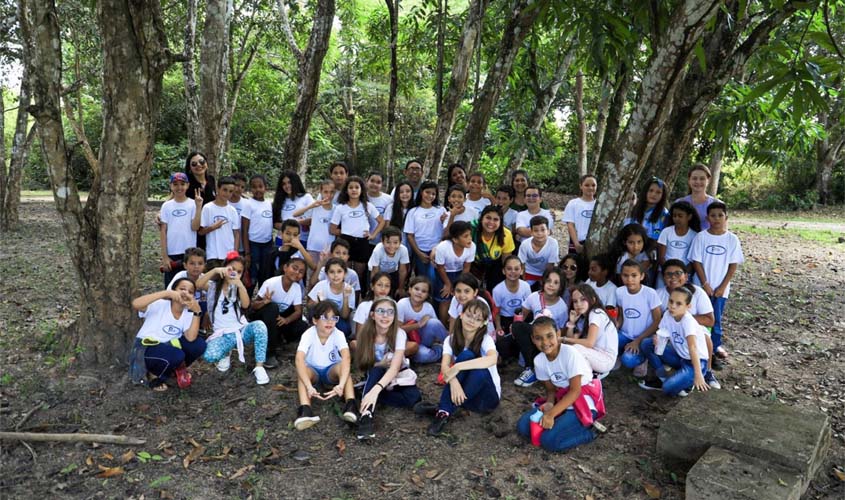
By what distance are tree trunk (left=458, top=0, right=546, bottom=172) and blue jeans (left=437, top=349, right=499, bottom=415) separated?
12.3 ft

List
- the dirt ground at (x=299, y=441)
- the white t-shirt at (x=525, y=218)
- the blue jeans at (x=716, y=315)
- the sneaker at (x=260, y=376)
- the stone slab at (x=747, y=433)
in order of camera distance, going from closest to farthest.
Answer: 1. the stone slab at (x=747, y=433)
2. the dirt ground at (x=299, y=441)
3. the sneaker at (x=260, y=376)
4. the blue jeans at (x=716, y=315)
5. the white t-shirt at (x=525, y=218)

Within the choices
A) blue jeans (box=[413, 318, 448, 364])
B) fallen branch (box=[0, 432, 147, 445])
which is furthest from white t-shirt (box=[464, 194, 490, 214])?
fallen branch (box=[0, 432, 147, 445])

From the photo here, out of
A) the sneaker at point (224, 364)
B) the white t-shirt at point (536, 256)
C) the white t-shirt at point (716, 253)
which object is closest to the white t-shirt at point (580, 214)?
the white t-shirt at point (536, 256)

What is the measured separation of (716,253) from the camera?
16.2 ft

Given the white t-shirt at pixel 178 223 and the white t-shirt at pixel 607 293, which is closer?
the white t-shirt at pixel 607 293

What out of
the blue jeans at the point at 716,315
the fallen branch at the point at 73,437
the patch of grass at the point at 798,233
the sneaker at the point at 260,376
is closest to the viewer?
the fallen branch at the point at 73,437

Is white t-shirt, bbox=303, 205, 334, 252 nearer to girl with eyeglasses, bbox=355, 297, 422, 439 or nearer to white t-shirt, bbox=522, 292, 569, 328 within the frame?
girl with eyeglasses, bbox=355, 297, 422, 439

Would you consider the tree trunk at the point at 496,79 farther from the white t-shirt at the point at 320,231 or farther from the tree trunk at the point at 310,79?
the white t-shirt at the point at 320,231

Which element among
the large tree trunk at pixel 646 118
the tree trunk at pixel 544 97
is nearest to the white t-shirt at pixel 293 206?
the large tree trunk at pixel 646 118

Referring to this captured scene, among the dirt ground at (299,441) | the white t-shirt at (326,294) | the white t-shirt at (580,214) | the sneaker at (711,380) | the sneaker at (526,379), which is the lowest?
the dirt ground at (299,441)

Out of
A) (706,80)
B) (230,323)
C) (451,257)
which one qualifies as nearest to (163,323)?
(230,323)

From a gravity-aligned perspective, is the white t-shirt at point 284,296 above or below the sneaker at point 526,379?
above

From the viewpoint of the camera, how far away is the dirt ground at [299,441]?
11.0ft

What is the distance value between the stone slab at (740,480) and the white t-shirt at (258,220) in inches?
175
